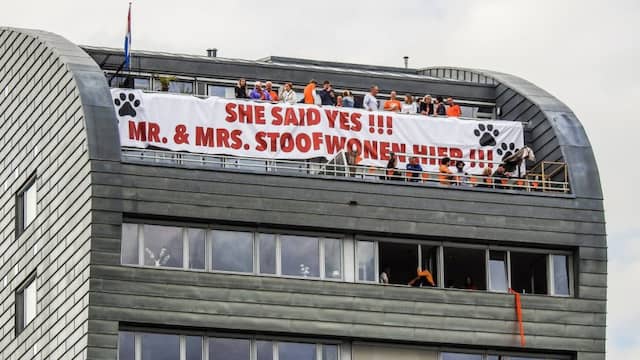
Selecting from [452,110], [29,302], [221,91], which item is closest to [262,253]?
[29,302]

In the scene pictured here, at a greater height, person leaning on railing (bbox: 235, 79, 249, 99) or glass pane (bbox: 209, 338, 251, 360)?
person leaning on railing (bbox: 235, 79, 249, 99)

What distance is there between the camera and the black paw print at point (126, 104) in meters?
91.6

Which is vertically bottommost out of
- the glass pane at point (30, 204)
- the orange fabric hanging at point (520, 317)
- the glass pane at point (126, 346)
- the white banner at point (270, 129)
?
the glass pane at point (126, 346)

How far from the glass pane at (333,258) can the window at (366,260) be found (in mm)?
734

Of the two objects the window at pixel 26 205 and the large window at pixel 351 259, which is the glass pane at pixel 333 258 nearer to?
the large window at pixel 351 259

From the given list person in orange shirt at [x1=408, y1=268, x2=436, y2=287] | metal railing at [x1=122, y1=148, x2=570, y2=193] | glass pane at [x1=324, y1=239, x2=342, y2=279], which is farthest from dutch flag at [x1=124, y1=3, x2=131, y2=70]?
person in orange shirt at [x1=408, y1=268, x2=436, y2=287]

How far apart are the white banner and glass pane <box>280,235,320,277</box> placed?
4674mm

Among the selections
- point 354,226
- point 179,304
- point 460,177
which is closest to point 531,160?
point 460,177

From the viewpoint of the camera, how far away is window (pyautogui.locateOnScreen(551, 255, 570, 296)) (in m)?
91.2

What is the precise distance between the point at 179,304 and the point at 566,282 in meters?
15.6

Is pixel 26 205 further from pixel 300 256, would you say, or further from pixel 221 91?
pixel 300 256

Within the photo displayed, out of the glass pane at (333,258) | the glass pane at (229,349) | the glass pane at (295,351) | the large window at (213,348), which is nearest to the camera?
the large window at (213,348)

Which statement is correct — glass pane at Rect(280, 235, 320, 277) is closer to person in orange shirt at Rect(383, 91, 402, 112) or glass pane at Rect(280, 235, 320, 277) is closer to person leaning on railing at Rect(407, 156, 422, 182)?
person leaning on railing at Rect(407, 156, 422, 182)

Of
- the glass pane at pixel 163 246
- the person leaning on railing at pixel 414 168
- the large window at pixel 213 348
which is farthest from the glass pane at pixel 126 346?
the person leaning on railing at pixel 414 168
